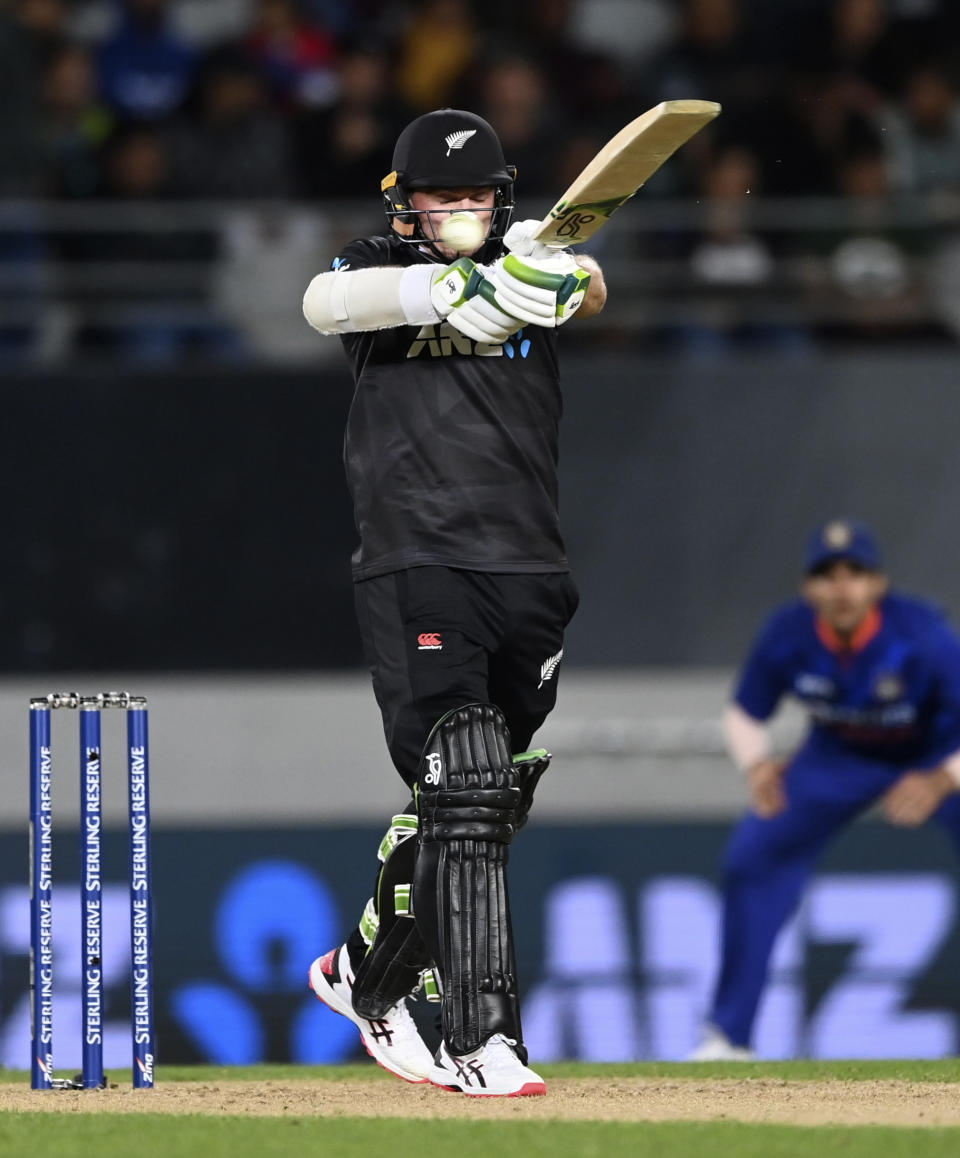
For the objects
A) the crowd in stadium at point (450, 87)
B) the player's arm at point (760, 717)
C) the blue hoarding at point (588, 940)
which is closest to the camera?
the player's arm at point (760, 717)

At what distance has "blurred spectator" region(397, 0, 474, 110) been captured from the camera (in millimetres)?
9336

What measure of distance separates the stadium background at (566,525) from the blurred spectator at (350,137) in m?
0.03

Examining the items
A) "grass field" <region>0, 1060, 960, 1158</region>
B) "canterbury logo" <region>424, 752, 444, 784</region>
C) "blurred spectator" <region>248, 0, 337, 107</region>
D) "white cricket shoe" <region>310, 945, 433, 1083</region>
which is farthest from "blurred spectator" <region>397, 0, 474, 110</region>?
"grass field" <region>0, 1060, 960, 1158</region>

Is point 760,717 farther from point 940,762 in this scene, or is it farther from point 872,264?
point 872,264

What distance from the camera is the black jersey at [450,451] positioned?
178 inches

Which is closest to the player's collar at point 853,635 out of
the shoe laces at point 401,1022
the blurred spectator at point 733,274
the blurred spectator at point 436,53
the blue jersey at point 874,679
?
the blue jersey at point 874,679

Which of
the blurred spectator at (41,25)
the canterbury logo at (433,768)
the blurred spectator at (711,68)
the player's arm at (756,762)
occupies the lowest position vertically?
the canterbury logo at (433,768)

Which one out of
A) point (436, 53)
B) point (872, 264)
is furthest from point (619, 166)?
point (436, 53)

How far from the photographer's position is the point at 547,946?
27.9 feet

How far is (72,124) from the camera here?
912cm

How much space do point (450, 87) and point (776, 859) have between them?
3673mm

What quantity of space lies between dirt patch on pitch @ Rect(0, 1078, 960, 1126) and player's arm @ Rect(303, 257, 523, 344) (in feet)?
4.93

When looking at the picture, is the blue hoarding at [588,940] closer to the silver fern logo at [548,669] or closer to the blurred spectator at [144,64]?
the blurred spectator at [144,64]

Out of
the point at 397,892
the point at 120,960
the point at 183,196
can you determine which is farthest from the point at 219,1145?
the point at 183,196
